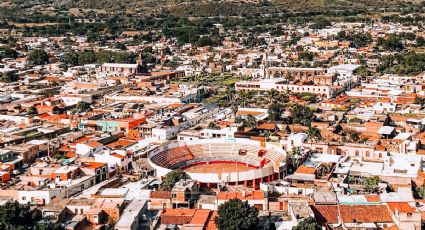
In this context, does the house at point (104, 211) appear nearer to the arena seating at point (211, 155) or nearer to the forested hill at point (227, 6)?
the arena seating at point (211, 155)

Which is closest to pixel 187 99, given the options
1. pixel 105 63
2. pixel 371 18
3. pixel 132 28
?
pixel 105 63

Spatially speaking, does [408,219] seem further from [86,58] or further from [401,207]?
[86,58]

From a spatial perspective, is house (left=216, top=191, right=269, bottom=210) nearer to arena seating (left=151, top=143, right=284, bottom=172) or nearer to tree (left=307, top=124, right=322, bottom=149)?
arena seating (left=151, top=143, right=284, bottom=172)

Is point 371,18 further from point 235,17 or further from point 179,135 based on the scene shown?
point 179,135

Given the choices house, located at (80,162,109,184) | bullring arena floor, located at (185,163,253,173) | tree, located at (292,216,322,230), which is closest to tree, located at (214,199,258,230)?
tree, located at (292,216,322,230)

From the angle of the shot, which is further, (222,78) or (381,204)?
(222,78)

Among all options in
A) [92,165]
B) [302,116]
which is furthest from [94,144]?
[302,116]
